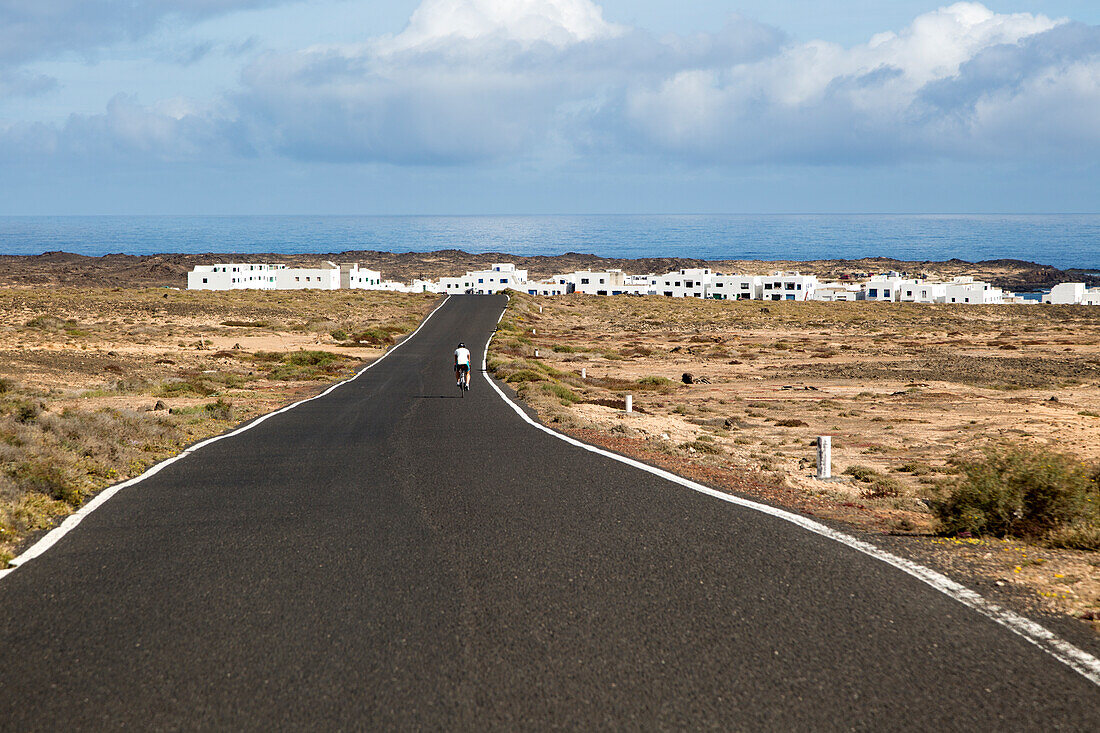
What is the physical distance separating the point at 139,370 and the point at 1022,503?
40275mm

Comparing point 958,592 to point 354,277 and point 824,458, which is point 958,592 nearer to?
point 824,458

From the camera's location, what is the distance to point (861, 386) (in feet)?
128

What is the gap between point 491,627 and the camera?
223 inches

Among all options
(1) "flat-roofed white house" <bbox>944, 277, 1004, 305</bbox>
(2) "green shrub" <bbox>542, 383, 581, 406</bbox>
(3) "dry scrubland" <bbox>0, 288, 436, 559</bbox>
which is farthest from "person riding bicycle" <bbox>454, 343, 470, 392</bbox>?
(1) "flat-roofed white house" <bbox>944, 277, 1004, 305</bbox>

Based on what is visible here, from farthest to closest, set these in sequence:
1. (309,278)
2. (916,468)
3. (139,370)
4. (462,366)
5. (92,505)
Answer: (309,278)
(139,370)
(462,366)
(916,468)
(92,505)

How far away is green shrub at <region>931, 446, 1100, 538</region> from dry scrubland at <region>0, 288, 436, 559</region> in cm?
839

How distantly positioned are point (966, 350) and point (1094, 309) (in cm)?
6627

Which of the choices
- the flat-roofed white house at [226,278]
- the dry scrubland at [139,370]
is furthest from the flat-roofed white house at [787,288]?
the flat-roofed white house at [226,278]

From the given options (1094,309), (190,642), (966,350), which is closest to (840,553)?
(190,642)

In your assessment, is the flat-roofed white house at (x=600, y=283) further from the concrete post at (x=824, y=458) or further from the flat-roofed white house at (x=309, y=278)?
the concrete post at (x=824, y=458)

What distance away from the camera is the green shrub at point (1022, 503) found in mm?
8398

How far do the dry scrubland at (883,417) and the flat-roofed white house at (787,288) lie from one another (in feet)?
189

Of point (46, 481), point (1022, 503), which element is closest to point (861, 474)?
point (1022, 503)

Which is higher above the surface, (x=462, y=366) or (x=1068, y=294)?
(x=1068, y=294)
